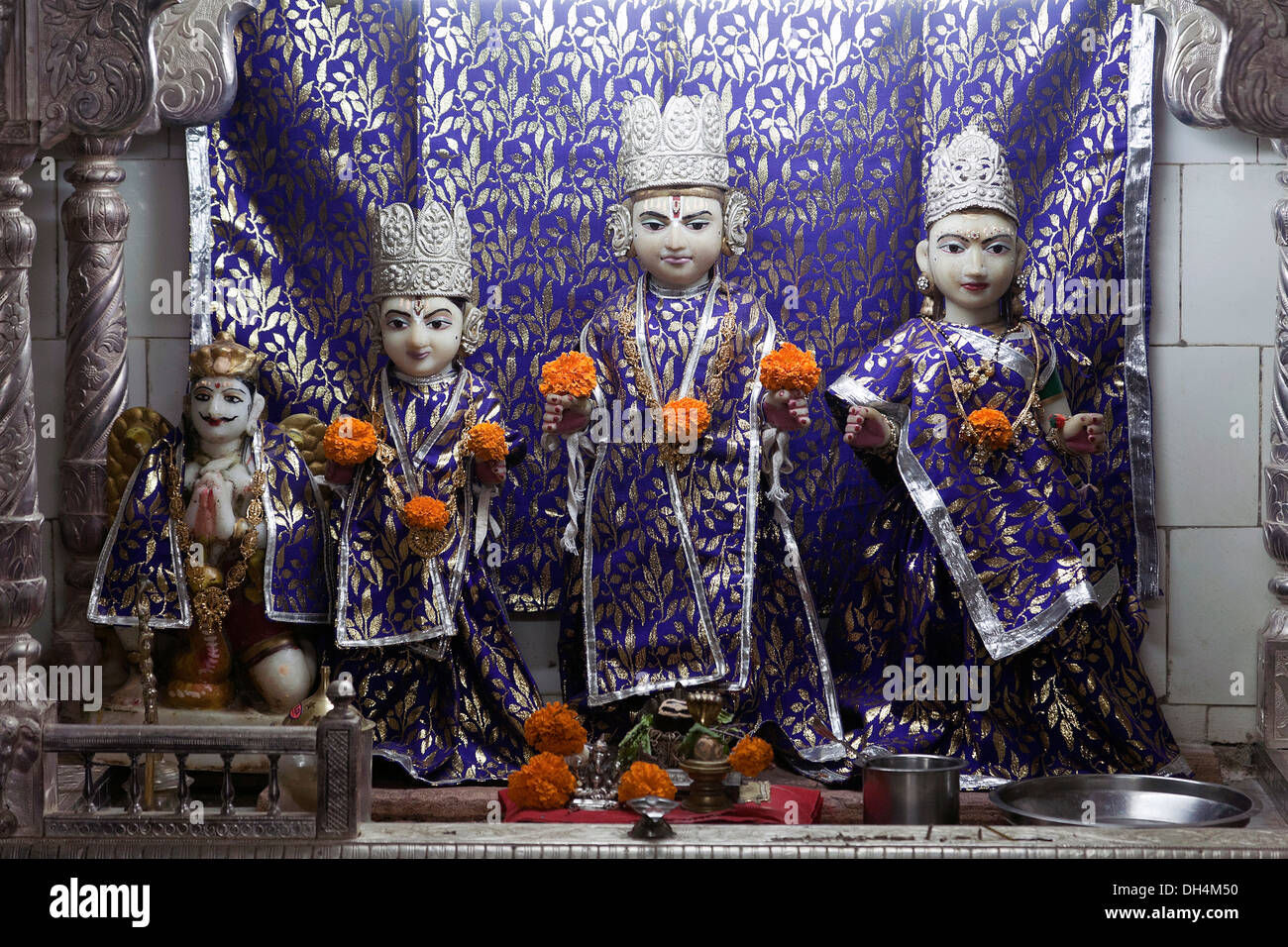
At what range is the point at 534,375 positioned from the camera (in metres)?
6.21

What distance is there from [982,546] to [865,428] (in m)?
0.56

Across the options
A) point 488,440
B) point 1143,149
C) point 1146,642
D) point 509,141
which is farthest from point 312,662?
point 1143,149

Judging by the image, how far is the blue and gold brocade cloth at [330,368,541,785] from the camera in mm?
5578

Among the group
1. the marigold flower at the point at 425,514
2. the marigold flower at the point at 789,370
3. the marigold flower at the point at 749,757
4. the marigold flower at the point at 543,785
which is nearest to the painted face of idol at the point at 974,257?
the marigold flower at the point at 789,370

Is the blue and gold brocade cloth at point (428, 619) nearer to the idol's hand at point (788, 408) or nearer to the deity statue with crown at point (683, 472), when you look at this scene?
the deity statue with crown at point (683, 472)

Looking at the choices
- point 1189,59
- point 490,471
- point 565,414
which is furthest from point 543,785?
point 1189,59

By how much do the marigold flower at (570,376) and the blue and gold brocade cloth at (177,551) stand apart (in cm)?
93

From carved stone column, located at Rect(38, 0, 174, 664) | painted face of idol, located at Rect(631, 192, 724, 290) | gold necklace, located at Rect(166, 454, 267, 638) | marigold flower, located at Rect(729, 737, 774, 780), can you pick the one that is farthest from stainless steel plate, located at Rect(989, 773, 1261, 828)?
carved stone column, located at Rect(38, 0, 174, 664)

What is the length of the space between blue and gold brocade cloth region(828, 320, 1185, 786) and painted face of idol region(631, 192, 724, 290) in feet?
2.22

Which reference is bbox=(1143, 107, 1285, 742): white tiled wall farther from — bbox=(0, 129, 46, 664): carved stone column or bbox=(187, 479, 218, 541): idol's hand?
bbox=(0, 129, 46, 664): carved stone column

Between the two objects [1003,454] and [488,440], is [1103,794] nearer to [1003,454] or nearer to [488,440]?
[1003,454]

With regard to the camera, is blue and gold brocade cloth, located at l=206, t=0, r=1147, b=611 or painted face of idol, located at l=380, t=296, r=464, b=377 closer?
painted face of idol, located at l=380, t=296, r=464, b=377

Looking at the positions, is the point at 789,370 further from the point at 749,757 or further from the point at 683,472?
the point at 749,757

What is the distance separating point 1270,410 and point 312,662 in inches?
143
